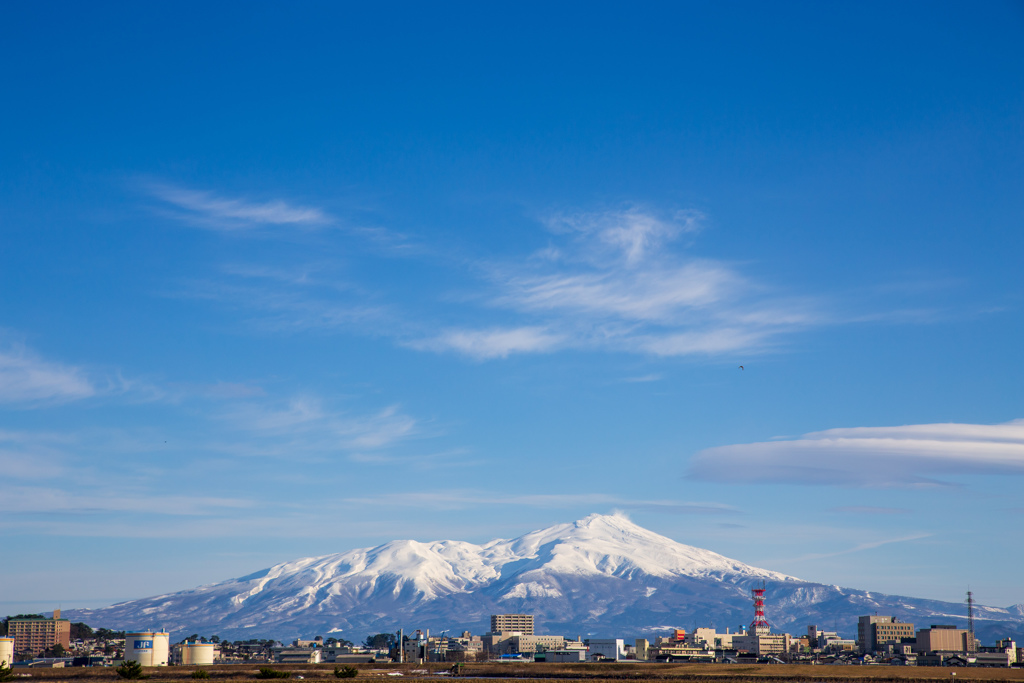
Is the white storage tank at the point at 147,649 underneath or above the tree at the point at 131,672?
underneath

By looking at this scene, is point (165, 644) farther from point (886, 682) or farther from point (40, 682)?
point (886, 682)

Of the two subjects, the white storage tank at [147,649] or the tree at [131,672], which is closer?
the tree at [131,672]

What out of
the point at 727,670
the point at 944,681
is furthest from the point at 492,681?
the point at 944,681

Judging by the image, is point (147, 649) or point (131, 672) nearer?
point (131, 672)

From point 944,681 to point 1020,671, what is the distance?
45.7 metres

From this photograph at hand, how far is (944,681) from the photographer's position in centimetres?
12256

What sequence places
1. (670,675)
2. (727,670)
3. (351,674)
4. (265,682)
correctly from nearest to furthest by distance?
(265,682) → (351,674) → (670,675) → (727,670)

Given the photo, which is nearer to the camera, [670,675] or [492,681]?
[492,681]

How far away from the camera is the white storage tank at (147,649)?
606 feet

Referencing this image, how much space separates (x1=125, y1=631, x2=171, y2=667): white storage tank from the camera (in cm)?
18475

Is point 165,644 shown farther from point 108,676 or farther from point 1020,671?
point 1020,671

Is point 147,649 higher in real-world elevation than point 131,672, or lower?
lower

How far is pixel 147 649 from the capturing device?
186m

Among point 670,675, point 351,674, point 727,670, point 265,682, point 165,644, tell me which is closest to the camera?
point 265,682
